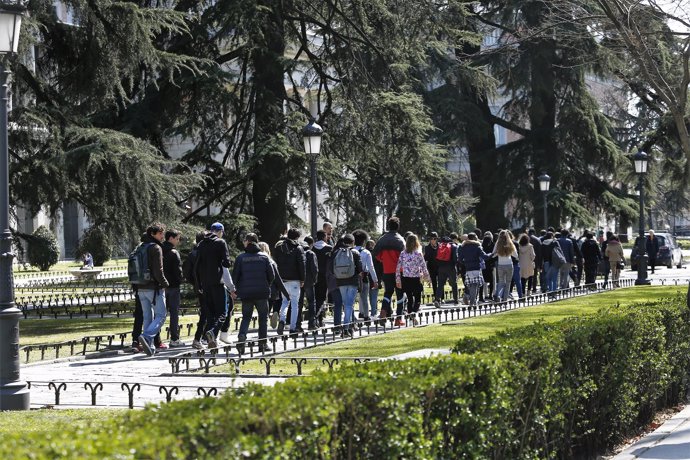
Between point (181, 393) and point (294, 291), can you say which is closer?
point (181, 393)

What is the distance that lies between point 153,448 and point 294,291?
13609 mm

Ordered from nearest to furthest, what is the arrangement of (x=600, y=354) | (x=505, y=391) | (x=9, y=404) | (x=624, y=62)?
(x=505, y=391), (x=600, y=354), (x=9, y=404), (x=624, y=62)

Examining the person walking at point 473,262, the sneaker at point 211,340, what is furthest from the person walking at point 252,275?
the person walking at point 473,262

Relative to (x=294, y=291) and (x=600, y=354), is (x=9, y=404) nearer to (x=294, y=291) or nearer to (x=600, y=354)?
(x=600, y=354)

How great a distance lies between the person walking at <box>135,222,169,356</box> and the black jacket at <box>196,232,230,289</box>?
1.76 ft

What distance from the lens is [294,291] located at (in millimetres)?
17547

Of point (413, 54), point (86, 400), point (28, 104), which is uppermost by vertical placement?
point (413, 54)

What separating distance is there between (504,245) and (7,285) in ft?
Result: 47.1

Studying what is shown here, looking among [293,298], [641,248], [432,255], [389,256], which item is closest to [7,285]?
[293,298]

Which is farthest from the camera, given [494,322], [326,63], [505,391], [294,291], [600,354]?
[326,63]

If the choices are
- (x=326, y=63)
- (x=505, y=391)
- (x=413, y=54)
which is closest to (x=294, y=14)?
(x=326, y=63)

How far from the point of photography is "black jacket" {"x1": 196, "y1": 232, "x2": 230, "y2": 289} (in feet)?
51.5

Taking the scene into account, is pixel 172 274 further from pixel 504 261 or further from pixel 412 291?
pixel 504 261

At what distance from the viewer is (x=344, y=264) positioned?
17.8 metres
